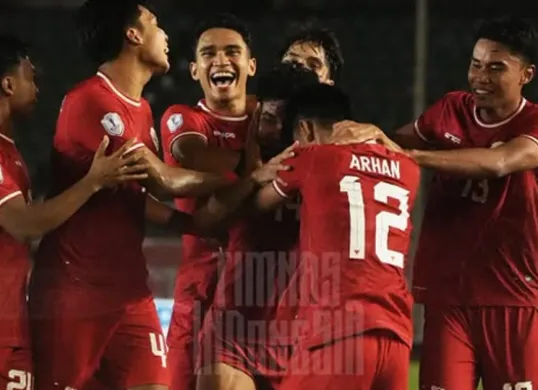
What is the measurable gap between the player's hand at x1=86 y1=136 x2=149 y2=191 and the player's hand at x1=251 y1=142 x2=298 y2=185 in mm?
431

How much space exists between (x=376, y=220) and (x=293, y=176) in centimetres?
36

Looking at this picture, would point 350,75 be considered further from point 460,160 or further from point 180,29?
point 460,160

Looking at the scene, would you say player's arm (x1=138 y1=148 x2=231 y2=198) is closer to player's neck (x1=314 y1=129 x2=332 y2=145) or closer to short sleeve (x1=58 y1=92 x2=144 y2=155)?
short sleeve (x1=58 y1=92 x2=144 y2=155)

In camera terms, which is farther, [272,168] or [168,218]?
[168,218]

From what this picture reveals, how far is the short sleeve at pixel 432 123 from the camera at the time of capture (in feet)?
16.4

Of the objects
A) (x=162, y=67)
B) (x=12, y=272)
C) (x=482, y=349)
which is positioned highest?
(x=162, y=67)

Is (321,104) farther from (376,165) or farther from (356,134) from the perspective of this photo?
(376,165)

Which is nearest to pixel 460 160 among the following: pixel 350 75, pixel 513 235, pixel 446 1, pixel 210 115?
pixel 513 235

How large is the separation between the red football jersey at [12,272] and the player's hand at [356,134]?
1166 mm

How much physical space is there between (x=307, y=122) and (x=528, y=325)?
50.7 inches

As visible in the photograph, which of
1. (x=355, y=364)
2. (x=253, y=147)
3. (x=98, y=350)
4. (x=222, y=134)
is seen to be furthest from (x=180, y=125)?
(x=355, y=364)

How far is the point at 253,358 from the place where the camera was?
471cm

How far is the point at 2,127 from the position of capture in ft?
14.9

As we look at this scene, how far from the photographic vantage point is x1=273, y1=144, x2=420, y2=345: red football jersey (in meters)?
4.09
